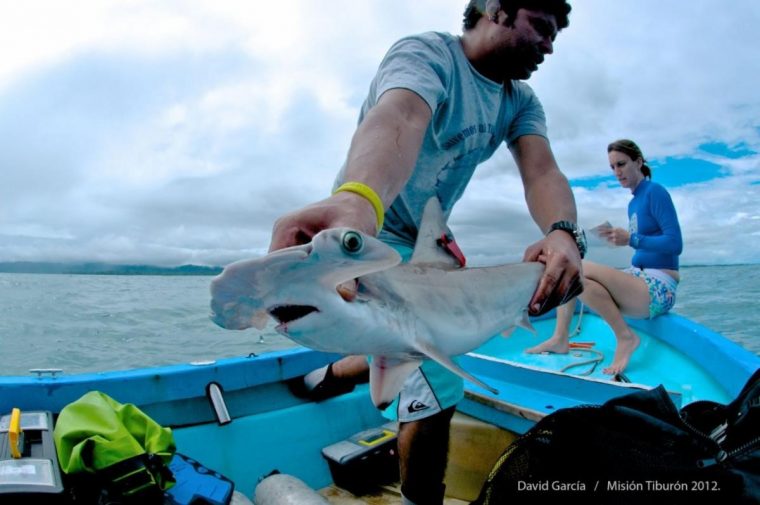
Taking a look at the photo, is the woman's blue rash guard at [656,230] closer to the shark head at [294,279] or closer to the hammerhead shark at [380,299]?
the hammerhead shark at [380,299]

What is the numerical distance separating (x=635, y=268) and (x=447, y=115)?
380 centimetres

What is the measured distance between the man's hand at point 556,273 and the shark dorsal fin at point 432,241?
37 cm

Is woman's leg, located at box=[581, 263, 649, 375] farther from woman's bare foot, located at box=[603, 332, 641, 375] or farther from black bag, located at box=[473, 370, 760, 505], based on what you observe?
black bag, located at box=[473, 370, 760, 505]

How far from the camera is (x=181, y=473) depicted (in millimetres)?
2408

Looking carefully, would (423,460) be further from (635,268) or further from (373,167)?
(635,268)

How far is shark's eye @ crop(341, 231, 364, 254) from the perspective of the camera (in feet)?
2.90

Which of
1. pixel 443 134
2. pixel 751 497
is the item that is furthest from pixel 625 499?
pixel 443 134

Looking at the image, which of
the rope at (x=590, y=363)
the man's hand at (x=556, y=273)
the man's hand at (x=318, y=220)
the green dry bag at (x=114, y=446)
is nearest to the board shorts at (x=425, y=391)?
the man's hand at (x=556, y=273)

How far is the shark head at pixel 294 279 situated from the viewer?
867 mm

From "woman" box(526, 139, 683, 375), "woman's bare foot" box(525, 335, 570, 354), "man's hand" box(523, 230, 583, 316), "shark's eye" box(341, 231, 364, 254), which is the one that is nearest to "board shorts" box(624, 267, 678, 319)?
"woman" box(526, 139, 683, 375)

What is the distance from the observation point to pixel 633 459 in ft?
3.56

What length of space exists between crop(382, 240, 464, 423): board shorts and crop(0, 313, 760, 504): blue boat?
71 cm

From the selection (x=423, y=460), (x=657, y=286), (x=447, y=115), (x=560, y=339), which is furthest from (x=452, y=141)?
(x=657, y=286)

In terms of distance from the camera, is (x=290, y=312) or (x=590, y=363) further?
(x=590, y=363)
